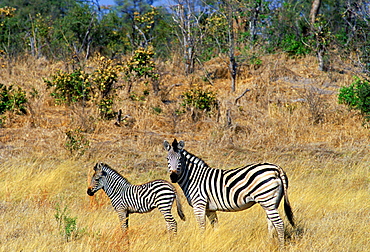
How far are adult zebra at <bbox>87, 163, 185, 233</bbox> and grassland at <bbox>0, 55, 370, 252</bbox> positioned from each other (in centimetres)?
28

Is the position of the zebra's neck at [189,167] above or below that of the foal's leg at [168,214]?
above

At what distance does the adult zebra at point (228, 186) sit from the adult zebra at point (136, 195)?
0.22 meters

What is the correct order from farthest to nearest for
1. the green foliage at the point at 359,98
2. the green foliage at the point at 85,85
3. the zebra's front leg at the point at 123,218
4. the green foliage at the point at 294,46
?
the green foliage at the point at 294,46 → the green foliage at the point at 85,85 → the green foliage at the point at 359,98 → the zebra's front leg at the point at 123,218

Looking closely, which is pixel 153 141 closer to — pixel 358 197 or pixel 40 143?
pixel 40 143

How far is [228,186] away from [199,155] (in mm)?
5535

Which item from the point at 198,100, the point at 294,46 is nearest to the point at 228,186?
the point at 198,100

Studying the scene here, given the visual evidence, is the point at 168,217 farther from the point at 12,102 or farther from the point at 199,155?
the point at 12,102

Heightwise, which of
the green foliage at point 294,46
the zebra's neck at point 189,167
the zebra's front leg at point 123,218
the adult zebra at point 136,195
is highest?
the green foliage at point 294,46

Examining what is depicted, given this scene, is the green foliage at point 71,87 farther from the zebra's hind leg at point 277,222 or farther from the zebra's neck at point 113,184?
the zebra's hind leg at point 277,222

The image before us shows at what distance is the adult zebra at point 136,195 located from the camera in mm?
6184

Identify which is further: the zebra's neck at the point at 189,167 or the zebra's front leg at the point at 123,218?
the zebra's neck at the point at 189,167

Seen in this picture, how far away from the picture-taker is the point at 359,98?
48.5 feet

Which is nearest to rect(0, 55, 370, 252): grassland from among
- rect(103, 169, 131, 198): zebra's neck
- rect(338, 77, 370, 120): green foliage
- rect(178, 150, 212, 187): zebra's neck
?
rect(338, 77, 370, 120): green foliage

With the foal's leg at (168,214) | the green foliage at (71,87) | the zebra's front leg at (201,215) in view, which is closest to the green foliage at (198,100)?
the green foliage at (71,87)
